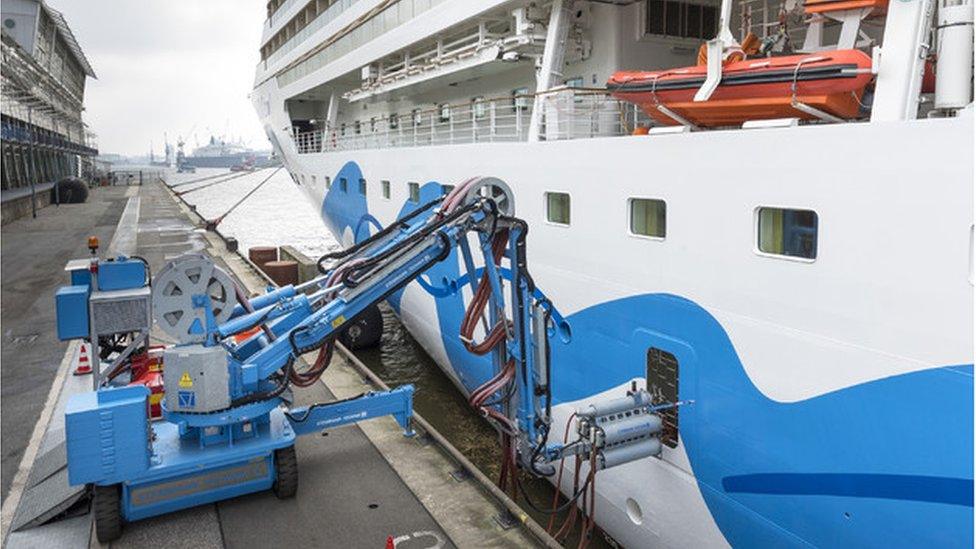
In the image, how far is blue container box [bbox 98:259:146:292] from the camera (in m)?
7.11

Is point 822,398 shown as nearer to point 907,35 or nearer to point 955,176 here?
point 955,176

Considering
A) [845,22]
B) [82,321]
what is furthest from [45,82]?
[845,22]

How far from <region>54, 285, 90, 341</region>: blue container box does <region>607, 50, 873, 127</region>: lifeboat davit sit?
5610 millimetres

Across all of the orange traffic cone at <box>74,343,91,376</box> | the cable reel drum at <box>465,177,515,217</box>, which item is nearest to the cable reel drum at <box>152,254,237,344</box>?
the cable reel drum at <box>465,177,515,217</box>

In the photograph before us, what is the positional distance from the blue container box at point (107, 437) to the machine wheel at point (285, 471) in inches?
45.0

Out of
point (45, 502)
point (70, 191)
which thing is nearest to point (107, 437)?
point (45, 502)

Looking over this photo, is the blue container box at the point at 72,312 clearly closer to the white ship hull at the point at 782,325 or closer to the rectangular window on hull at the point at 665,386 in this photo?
the white ship hull at the point at 782,325

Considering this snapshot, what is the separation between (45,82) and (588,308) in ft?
200

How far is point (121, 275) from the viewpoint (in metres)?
7.23

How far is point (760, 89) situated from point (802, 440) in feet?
9.54

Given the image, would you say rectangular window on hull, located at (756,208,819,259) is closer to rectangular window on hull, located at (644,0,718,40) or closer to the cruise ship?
the cruise ship

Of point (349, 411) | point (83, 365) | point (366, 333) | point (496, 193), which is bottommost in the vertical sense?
point (366, 333)

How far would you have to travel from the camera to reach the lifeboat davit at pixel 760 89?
5.68 m

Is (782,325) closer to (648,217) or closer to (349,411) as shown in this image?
(648,217)
